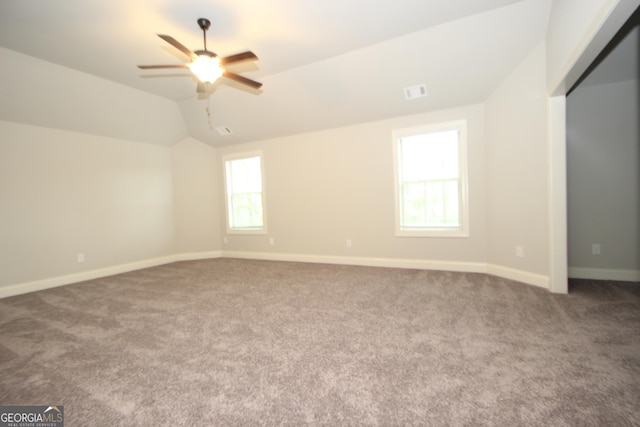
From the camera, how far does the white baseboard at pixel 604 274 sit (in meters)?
3.36

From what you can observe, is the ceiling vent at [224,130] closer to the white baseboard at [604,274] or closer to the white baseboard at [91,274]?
the white baseboard at [91,274]

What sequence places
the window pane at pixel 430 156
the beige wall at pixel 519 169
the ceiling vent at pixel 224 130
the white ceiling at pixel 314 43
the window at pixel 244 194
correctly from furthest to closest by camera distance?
the window at pixel 244 194
the ceiling vent at pixel 224 130
the window pane at pixel 430 156
the beige wall at pixel 519 169
the white ceiling at pixel 314 43

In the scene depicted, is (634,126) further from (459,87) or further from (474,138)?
(459,87)

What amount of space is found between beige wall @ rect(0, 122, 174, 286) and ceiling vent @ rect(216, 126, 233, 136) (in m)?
1.29

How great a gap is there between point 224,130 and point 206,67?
3001 mm

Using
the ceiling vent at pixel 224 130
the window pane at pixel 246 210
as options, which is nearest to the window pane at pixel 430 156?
the window pane at pixel 246 210

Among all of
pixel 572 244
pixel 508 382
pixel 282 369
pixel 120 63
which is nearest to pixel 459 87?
pixel 572 244

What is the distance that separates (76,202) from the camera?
173 inches

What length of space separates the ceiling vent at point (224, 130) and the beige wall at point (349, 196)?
42 cm

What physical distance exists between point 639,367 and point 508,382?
0.89 meters

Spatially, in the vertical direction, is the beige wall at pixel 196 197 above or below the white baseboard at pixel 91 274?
above

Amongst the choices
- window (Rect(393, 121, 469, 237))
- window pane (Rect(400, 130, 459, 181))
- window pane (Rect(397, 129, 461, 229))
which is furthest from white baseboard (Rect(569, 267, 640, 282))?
window pane (Rect(400, 130, 459, 181))

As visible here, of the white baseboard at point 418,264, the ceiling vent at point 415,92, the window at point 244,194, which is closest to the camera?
the white baseboard at point 418,264

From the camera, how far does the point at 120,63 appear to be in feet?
11.7
